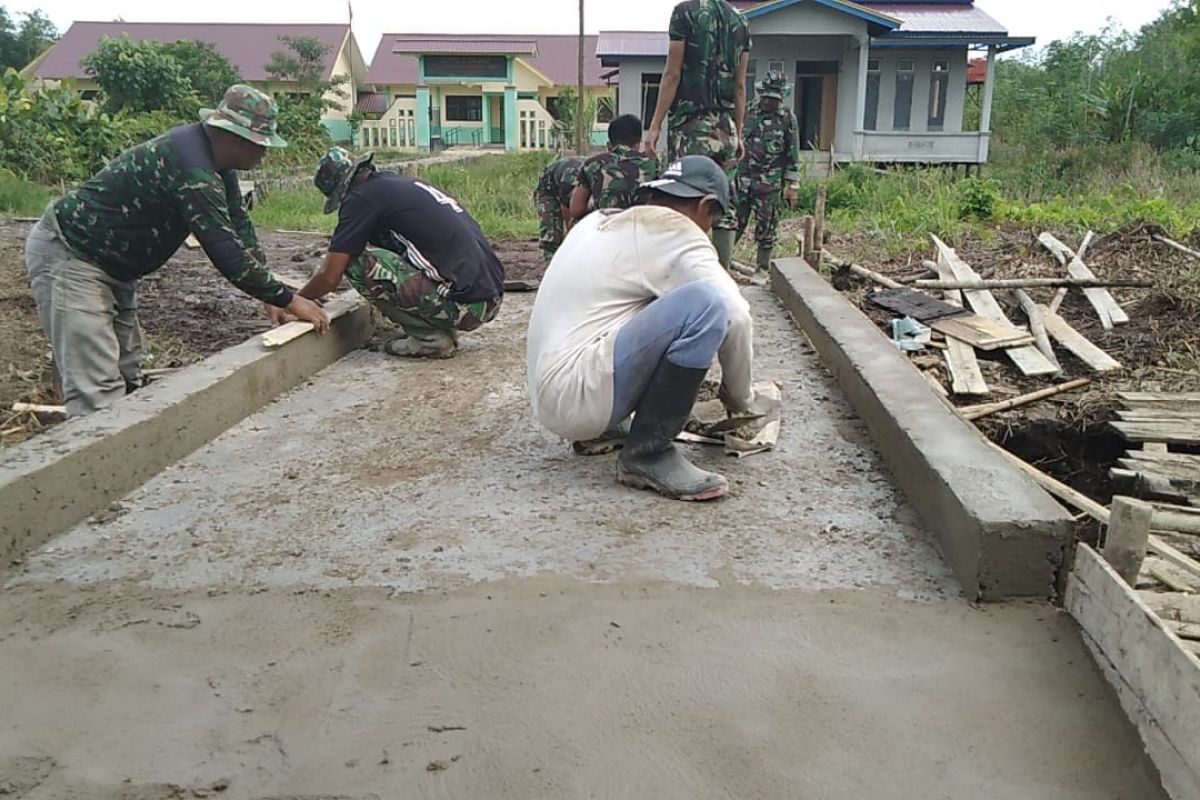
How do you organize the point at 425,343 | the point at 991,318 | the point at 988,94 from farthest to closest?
the point at 988,94, the point at 991,318, the point at 425,343

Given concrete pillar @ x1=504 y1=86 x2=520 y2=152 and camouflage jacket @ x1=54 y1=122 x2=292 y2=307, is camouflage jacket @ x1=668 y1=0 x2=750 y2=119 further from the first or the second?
concrete pillar @ x1=504 y1=86 x2=520 y2=152

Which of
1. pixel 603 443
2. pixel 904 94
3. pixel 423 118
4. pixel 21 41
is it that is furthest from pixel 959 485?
pixel 21 41

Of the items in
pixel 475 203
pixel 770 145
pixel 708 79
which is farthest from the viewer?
pixel 475 203

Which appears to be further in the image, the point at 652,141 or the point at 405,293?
the point at 652,141

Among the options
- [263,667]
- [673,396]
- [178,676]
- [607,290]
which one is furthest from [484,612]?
[607,290]

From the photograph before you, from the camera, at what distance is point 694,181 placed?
3.21m

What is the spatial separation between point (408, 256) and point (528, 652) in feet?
10.1

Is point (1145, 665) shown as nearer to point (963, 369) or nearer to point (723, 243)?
point (963, 369)

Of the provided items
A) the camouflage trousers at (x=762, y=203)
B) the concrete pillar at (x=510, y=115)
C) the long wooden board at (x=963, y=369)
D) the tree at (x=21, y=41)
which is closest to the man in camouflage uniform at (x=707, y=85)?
the camouflage trousers at (x=762, y=203)

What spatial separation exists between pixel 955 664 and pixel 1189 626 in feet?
2.81

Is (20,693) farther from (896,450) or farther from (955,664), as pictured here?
(896,450)

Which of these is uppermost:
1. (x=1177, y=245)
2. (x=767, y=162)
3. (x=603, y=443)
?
(x=767, y=162)

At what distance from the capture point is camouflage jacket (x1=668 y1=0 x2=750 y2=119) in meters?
6.30

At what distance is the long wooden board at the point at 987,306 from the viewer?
224 inches
